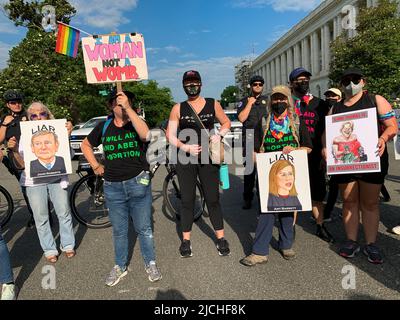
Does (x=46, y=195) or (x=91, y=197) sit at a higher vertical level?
(x=46, y=195)

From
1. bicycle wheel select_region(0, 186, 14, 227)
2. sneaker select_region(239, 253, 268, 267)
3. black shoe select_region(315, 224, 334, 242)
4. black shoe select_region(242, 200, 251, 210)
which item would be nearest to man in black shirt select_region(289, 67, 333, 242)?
black shoe select_region(315, 224, 334, 242)

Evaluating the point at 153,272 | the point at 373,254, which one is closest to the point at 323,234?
the point at 373,254

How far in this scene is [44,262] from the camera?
388 centimetres

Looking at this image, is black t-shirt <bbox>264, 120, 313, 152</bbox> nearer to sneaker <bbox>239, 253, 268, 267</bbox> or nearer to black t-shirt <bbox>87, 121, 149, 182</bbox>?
sneaker <bbox>239, 253, 268, 267</bbox>

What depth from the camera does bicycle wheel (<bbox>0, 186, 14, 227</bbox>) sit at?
17.1 feet

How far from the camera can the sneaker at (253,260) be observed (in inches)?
137

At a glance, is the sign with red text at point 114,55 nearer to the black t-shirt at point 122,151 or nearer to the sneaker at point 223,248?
the black t-shirt at point 122,151

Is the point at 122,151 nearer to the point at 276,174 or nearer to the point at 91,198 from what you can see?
the point at 276,174

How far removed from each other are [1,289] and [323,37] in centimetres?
6321

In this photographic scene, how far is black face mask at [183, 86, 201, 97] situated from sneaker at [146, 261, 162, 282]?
72.6 inches

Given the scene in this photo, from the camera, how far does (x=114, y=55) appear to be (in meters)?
3.06

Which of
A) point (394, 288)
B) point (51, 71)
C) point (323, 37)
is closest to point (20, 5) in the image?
point (51, 71)

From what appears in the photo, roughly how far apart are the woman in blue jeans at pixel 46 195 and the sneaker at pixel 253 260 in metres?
2.12

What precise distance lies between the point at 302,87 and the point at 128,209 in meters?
2.53
